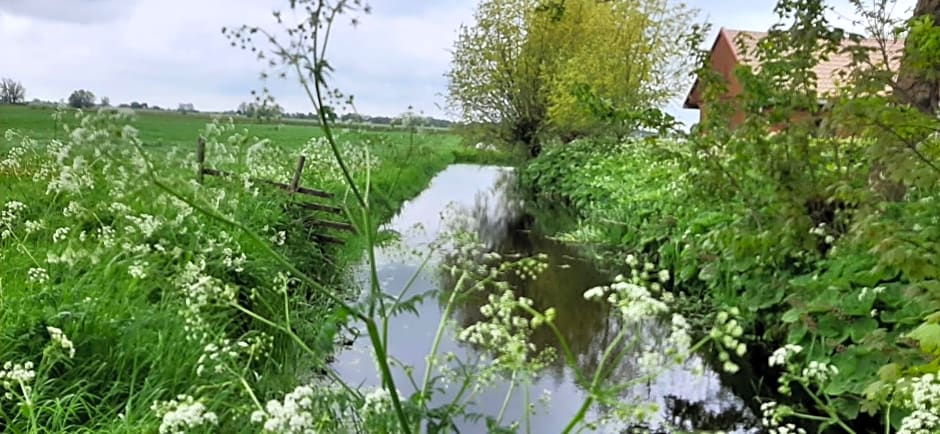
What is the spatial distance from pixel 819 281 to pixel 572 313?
1.88 m

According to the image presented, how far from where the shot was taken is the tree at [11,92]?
3.27m

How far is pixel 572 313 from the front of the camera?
5.63 meters

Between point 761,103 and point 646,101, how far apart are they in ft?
38.7

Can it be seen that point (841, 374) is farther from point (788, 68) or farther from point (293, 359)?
point (293, 359)

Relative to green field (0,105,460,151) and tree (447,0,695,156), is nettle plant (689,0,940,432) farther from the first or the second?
tree (447,0,695,156)

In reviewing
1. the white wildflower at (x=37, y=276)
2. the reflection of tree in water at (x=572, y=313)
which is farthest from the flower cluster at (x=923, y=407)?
the white wildflower at (x=37, y=276)

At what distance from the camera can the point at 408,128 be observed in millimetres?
2189

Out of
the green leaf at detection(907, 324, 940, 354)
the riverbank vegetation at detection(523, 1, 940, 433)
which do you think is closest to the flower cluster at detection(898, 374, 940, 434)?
the riverbank vegetation at detection(523, 1, 940, 433)

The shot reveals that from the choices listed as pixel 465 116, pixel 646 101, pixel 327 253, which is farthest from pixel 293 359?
pixel 465 116

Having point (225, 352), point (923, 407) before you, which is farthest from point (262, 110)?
point (923, 407)

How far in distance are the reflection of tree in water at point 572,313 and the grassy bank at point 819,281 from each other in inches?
16.8

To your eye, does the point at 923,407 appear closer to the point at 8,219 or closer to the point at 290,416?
the point at 290,416

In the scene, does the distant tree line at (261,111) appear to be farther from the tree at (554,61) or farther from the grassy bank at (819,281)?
the tree at (554,61)

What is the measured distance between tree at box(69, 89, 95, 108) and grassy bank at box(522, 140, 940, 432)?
160 cm
